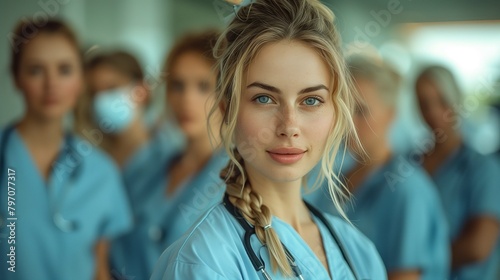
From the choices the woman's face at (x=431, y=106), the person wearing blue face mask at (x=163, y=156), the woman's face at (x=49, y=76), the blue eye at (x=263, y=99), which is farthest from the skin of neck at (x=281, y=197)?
the woman's face at (x=431, y=106)

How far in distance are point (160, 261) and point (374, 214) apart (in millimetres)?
1266

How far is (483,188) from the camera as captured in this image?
2262 millimetres

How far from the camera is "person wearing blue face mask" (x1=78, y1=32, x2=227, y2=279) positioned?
2045 mm

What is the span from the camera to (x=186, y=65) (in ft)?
6.88

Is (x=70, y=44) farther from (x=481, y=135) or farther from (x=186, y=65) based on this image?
(x=481, y=135)

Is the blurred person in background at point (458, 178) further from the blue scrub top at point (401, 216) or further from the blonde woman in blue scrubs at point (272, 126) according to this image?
the blonde woman in blue scrubs at point (272, 126)

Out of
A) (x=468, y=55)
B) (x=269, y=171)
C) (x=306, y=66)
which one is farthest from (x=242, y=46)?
(x=468, y=55)

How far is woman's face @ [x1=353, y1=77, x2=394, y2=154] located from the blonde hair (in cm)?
108

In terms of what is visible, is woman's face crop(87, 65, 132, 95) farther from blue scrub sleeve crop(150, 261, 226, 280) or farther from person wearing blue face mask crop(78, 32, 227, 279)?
blue scrub sleeve crop(150, 261, 226, 280)

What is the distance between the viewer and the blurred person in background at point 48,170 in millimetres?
1862

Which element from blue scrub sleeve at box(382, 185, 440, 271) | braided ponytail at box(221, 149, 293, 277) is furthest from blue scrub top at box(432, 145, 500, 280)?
braided ponytail at box(221, 149, 293, 277)

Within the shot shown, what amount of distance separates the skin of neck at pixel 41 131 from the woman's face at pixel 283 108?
1.00 metres

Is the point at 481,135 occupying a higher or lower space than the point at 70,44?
lower

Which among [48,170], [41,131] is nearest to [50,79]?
[41,131]
